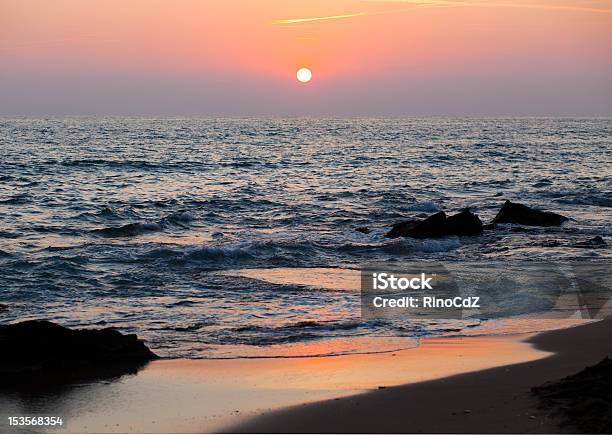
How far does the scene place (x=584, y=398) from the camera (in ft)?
23.6

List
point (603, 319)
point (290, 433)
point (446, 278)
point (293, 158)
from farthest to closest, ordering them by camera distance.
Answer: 1. point (293, 158)
2. point (446, 278)
3. point (603, 319)
4. point (290, 433)

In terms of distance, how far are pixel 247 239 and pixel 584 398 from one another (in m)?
15.4

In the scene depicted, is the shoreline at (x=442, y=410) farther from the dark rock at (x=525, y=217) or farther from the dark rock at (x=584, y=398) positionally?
the dark rock at (x=525, y=217)

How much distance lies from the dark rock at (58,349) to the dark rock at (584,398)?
4.73 m

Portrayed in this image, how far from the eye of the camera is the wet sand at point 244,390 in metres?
7.54

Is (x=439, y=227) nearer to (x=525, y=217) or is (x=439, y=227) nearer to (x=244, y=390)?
(x=525, y=217)

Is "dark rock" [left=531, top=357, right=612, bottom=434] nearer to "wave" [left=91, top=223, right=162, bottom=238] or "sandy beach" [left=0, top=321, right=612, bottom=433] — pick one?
"sandy beach" [left=0, top=321, right=612, bottom=433]

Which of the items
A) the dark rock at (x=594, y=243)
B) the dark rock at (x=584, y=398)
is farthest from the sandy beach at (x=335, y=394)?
the dark rock at (x=594, y=243)

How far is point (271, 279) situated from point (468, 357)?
6831 millimetres

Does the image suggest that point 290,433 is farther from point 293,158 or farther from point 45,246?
point 293,158

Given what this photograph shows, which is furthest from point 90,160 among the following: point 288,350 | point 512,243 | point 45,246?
point 288,350

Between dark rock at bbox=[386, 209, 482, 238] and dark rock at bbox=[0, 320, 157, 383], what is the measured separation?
1261 centimetres

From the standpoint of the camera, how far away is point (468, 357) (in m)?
9.98

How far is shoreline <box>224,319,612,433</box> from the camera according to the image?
7117mm
